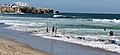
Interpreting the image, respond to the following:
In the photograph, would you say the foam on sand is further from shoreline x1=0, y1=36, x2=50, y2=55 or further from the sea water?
shoreline x1=0, y1=36, x2=50, y2=55

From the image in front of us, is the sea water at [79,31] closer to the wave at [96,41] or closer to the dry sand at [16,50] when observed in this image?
the wave at [96,41]

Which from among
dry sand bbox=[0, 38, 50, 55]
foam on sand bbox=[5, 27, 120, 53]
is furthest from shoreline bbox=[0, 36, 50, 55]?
foam on sand bbox=[5, 27, 120, 53]

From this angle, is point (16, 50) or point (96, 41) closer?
point (16, 50)

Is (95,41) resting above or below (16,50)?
below

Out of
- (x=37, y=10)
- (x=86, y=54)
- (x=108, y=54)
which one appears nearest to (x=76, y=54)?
(x=86, y=54)

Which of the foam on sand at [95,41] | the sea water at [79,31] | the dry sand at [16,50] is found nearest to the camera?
the dry sand at [16,50]

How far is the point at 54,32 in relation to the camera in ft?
103

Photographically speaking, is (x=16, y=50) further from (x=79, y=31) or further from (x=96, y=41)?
(x=79, y=31)

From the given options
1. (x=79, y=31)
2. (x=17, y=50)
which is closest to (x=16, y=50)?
(x=17, y=50)

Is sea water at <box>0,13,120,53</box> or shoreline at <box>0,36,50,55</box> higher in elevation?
shoreline at <box>0,36,50,55</box>

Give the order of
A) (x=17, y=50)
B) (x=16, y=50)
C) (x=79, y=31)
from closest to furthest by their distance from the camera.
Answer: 1. (x=16, y=50)
2. (x=17, y=50)
3. (x=79, y=31)

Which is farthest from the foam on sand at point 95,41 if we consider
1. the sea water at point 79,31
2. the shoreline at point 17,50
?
the shoreline at point 17,50

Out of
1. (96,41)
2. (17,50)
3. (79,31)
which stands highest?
(17,50)

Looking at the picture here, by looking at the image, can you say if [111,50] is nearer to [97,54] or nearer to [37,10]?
[97,54]
